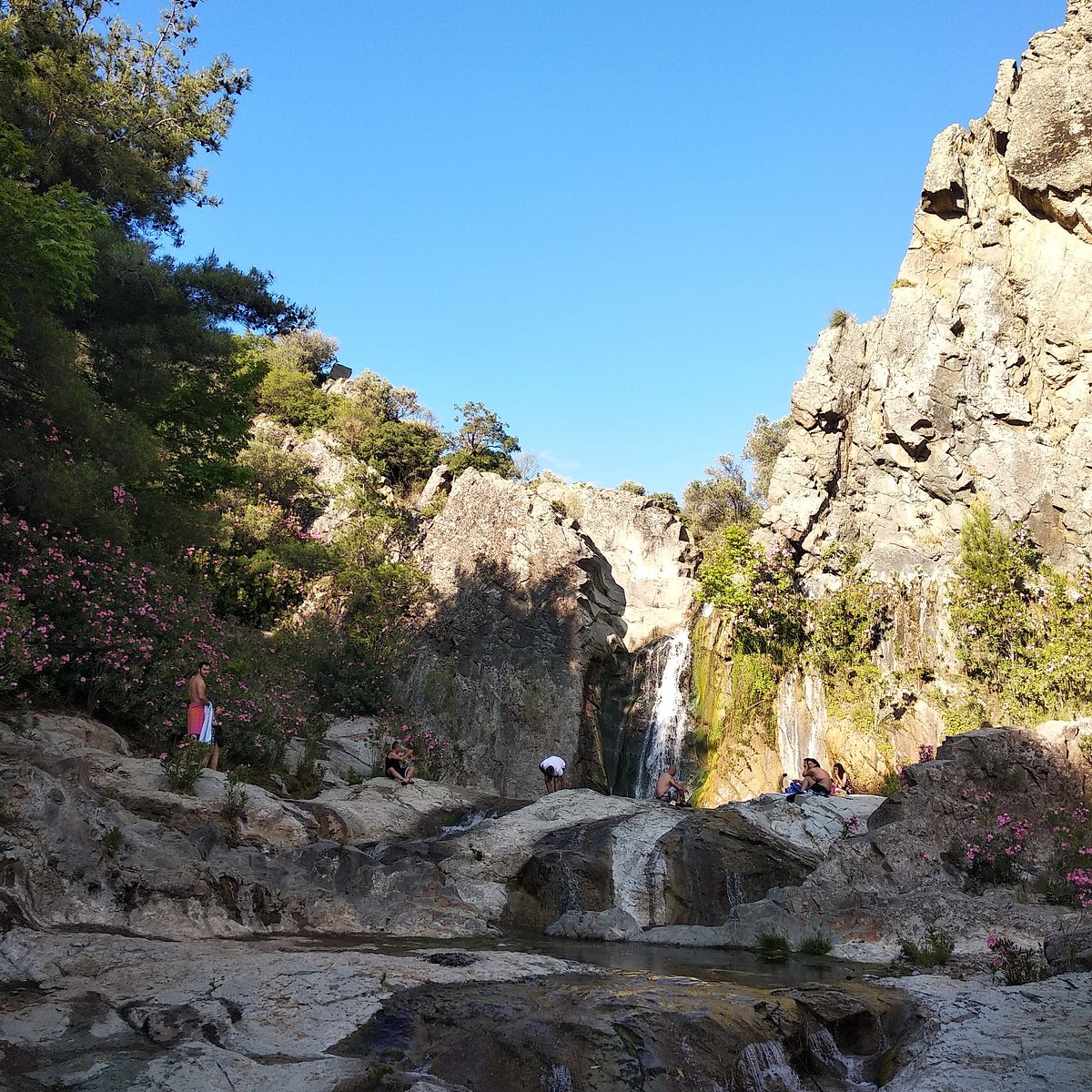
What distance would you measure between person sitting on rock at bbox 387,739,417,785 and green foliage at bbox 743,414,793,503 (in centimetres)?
2490

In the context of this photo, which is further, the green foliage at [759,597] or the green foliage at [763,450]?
the green foliage at [763,450]

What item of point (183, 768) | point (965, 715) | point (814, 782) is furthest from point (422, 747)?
point (965, 715)

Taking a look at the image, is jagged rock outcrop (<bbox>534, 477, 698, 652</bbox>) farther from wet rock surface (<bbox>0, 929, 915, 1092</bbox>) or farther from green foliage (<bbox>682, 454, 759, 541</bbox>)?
wet rock surface (<bbox>0, 929, 915, 1092</bbox>)

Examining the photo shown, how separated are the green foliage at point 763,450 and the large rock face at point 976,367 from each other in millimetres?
11837

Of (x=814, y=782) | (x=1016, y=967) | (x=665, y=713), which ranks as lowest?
(x=1016, y=967)

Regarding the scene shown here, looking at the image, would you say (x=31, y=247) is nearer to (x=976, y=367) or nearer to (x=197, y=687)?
(x=197, y=687)

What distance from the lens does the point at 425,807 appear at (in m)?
14.2

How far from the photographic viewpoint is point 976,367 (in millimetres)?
23531

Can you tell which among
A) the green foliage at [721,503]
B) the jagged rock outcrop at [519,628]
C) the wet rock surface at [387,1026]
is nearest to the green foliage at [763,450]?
the green foliage at [721,503]

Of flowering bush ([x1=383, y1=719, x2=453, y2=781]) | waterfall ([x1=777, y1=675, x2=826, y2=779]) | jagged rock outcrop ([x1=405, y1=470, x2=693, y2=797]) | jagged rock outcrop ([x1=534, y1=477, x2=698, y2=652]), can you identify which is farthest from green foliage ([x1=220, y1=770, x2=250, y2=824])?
jagged rock outcrop ([x1=534, y1=477, x2=698, y2=652])

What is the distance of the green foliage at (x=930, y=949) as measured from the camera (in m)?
8.51

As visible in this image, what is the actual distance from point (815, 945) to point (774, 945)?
429 millimetres

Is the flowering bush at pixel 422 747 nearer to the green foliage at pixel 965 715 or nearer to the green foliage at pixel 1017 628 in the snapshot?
the green foliage at pixel 965 715

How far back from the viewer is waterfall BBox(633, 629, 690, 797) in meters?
23.3
